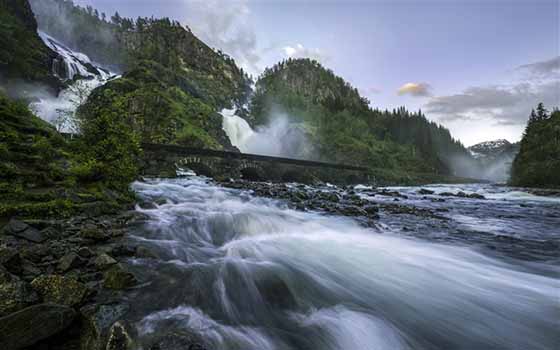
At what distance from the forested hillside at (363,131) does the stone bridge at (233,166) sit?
28350mm

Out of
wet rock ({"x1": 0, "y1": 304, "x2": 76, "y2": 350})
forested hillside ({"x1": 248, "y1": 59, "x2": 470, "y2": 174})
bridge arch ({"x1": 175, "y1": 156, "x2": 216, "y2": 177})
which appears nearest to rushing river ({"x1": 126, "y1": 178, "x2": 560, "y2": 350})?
wet rock ({"x1": 0, "y1": 304, "x2": 76, "y2": 350})

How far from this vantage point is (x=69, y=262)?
3883mm

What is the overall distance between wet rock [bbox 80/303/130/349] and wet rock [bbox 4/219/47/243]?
3.36m

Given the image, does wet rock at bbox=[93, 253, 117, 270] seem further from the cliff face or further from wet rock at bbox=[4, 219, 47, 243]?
the cliff face

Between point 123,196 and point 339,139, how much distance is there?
246ft

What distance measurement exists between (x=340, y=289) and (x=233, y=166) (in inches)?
1122

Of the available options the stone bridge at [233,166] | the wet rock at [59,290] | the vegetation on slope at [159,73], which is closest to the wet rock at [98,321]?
the wet rock at [59,290]

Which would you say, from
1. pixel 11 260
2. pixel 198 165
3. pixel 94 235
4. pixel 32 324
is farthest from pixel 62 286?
pixel 198 165

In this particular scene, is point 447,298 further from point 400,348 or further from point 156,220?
point 156,220

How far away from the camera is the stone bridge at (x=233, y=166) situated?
25219 mm

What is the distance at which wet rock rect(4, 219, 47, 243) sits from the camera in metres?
4.81

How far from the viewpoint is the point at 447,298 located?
14.3 feet

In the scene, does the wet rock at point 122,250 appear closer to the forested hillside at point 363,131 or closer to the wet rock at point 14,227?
the wet rock at point 14,227

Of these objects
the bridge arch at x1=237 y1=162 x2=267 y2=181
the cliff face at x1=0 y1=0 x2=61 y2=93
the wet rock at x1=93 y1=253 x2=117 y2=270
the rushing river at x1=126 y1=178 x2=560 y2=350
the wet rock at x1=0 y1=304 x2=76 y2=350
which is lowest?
the rushing river at x1=126 y1=178 x2=560 y2=350
